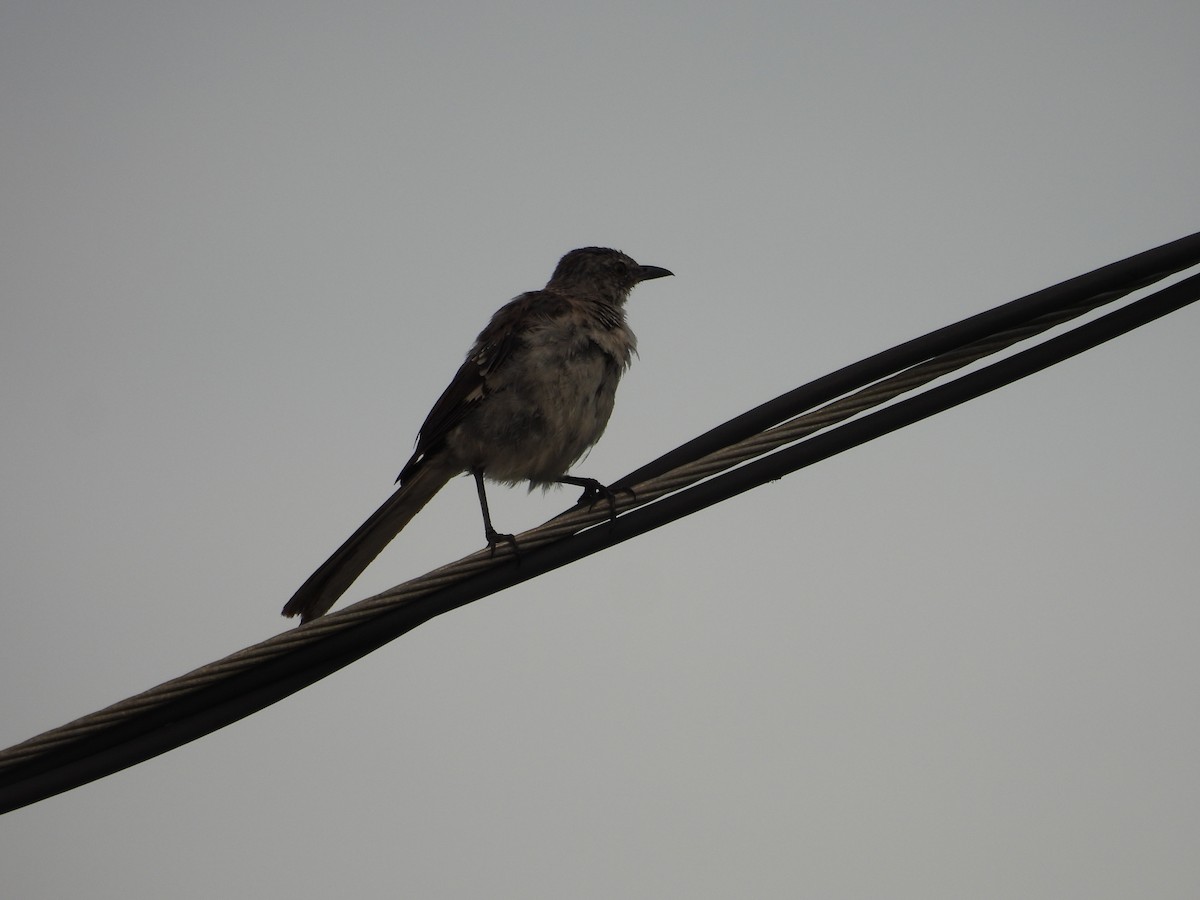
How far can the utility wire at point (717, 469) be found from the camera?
2.96 metres

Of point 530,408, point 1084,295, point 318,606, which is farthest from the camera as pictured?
point 530,408

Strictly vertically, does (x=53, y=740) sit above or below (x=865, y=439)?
below

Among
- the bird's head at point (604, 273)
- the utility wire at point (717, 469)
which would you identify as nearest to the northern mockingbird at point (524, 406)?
the bird's head at point (604, 273)

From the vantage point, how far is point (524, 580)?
3275mm

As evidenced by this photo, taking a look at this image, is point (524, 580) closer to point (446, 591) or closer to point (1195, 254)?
point (446, 591)

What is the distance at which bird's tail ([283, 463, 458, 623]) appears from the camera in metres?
4.63

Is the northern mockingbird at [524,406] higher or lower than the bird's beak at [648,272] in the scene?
lower

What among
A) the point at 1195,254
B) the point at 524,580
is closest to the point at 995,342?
the point at 1195,254

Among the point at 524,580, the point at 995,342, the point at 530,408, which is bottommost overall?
the point at 524,580

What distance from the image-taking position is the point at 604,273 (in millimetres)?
6980

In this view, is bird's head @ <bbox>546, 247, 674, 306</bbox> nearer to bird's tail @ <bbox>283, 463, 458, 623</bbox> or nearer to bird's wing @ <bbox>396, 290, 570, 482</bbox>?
Answer: bird's wing @ <bbox>396, 290, 570, 482</bbox>

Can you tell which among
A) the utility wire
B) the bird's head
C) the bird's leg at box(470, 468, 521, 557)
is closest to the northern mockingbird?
the bird's leg at box(470, 468, 521, 557)

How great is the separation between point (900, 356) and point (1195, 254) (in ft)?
2.67

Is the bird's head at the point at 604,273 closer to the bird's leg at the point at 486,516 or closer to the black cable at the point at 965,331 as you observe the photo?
the bird's leg at the point at 486,516
